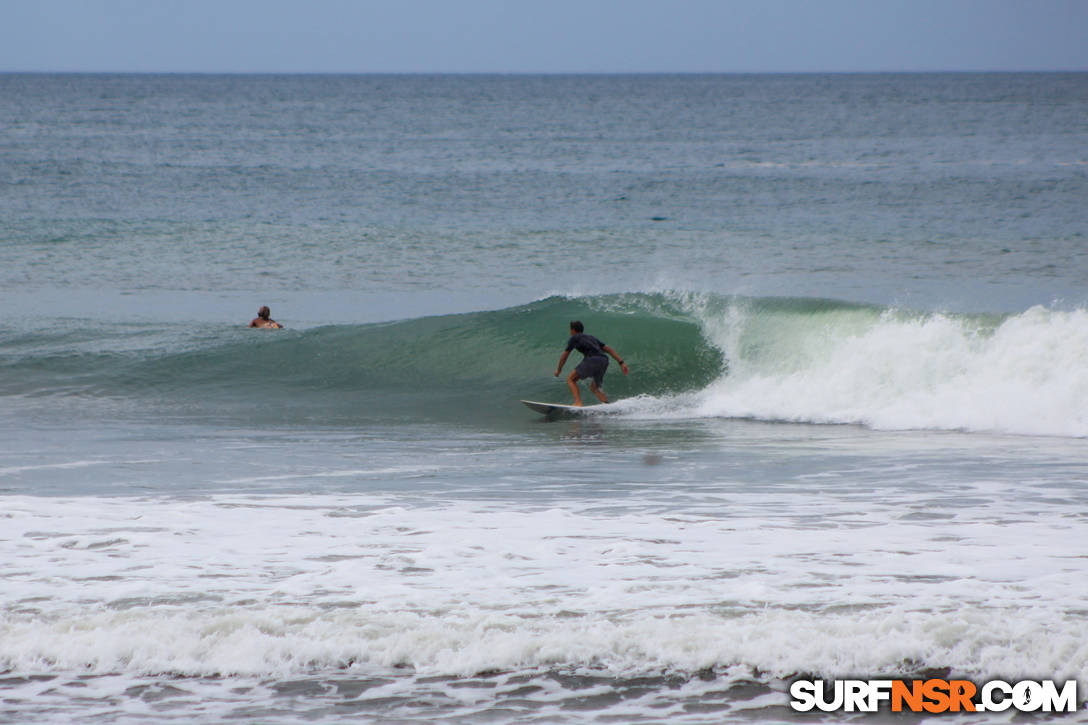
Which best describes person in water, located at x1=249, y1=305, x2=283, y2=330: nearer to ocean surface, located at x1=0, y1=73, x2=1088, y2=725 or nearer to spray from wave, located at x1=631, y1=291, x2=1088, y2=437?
ocean surface, located at x1=0, y1=73, x2=1088, y2=725

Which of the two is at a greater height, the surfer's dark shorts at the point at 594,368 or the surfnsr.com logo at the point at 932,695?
the surfer's dark shorts at the point at 594,368

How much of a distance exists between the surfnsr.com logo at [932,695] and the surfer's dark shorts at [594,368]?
9.97m

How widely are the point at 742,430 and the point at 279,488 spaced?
6.05 metres

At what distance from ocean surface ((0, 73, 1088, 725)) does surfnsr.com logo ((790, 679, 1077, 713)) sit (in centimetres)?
10

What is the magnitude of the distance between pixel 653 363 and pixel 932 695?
41.5 ft

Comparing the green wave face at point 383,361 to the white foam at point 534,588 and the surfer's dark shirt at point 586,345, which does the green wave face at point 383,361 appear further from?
Answer: the white foam at point 534,588

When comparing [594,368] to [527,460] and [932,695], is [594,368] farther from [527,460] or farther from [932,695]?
[932,695]

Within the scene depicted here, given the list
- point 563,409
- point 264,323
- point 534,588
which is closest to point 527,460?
point 563,409

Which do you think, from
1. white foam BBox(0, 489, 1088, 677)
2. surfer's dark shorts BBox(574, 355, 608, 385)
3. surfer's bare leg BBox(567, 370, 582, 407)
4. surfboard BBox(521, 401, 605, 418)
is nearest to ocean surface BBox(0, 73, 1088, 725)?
white foam BBox(0, 489, 1088, 677)

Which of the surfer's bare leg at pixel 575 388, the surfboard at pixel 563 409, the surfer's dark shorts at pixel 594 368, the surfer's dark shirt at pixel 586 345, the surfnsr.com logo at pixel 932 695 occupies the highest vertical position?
the surfer's dark shirt at pixel 586 345

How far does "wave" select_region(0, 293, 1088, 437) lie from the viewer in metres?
15.6

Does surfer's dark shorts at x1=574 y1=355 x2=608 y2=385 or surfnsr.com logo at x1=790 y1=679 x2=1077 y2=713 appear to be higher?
surfer's dark shorts at x1=574 y1=355 x2=608 y2=385

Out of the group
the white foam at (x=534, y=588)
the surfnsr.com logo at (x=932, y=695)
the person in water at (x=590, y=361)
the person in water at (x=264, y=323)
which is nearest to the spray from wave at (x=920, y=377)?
the person in water at (x=590, y=361)

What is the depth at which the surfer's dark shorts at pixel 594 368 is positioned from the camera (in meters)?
16.0
